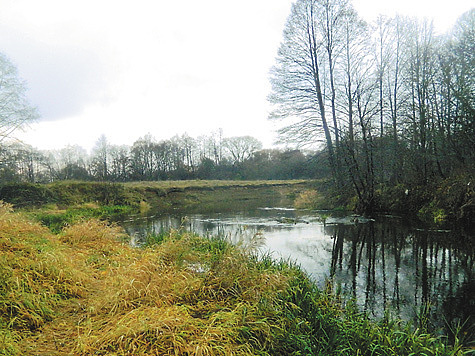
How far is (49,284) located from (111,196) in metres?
23.3

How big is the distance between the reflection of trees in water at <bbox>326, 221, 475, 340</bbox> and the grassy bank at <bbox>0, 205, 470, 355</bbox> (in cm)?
77

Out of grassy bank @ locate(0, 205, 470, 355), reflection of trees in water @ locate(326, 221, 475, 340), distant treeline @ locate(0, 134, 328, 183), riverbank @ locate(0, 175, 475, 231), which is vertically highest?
distant treeline @ locate(0, 134, 328, 183)

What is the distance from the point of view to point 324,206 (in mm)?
18781

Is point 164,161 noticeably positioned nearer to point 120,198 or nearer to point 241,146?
point 241,146

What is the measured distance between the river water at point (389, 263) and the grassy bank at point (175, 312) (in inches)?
27.1

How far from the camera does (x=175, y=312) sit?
3.47m

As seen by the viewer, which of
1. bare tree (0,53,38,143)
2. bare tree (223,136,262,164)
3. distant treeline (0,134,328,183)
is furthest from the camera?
bare tree (223,136,262,164)

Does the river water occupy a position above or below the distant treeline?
below

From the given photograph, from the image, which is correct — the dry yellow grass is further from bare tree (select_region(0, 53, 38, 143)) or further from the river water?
bare tree (select_region(0, 53, 38, 143))

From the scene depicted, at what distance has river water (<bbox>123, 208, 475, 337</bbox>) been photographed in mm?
4520

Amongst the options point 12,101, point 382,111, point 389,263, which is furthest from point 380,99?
point 12,101

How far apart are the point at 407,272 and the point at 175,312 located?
4654 millimetres

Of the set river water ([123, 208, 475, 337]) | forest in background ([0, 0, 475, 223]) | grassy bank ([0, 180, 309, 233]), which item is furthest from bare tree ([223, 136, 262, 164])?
river water ([123, 208, 475, 337])

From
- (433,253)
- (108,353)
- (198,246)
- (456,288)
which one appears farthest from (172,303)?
(433,253)
